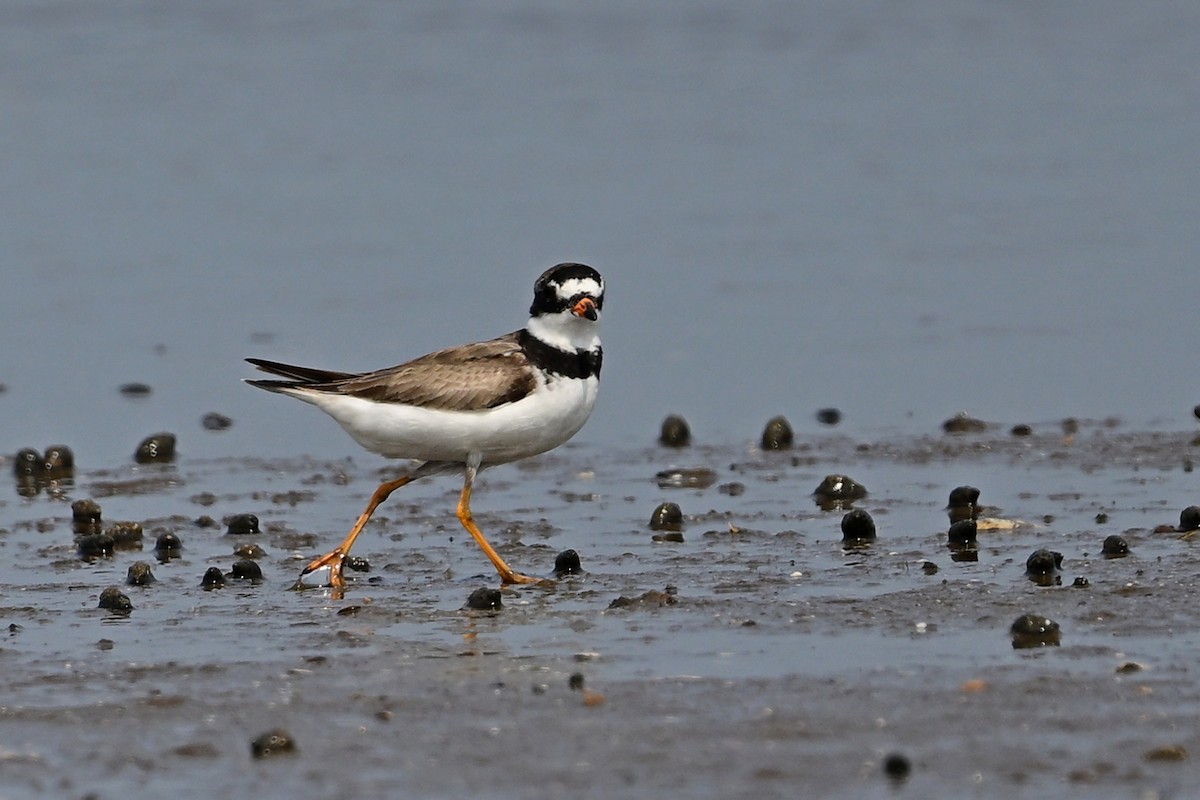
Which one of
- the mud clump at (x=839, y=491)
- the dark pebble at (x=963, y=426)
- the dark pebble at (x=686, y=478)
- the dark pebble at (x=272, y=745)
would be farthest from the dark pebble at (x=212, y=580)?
the dark pebble at (x=963, y=426)

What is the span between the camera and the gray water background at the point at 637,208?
1359cm

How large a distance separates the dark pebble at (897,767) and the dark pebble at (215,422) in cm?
776

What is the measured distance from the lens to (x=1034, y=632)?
726cm

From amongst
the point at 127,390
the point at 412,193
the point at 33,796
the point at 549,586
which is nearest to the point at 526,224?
the point at 412,193

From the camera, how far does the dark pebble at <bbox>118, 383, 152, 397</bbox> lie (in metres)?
13.5

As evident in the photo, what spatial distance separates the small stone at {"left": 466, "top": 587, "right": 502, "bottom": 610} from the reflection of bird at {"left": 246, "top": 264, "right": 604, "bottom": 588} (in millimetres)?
585

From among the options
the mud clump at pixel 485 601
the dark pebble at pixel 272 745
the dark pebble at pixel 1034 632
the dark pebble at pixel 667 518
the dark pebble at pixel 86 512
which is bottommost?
the dark pebble at pixel 272 745

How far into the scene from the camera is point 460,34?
100ft

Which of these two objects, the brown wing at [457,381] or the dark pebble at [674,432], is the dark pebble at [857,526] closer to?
the brown wing at [457,381]

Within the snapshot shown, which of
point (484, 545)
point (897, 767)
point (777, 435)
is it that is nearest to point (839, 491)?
point (777, 435)

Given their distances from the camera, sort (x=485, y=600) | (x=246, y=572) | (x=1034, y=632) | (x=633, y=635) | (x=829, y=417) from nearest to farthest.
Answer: (x=1034, y=632), (x=633, y=635), (x=485, y=600), (x=246, y=572), (x=829, y=417)

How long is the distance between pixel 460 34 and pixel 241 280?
14608 mm

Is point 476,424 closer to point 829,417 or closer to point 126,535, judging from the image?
point 126,535

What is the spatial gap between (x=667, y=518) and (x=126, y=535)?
8.66 ft
